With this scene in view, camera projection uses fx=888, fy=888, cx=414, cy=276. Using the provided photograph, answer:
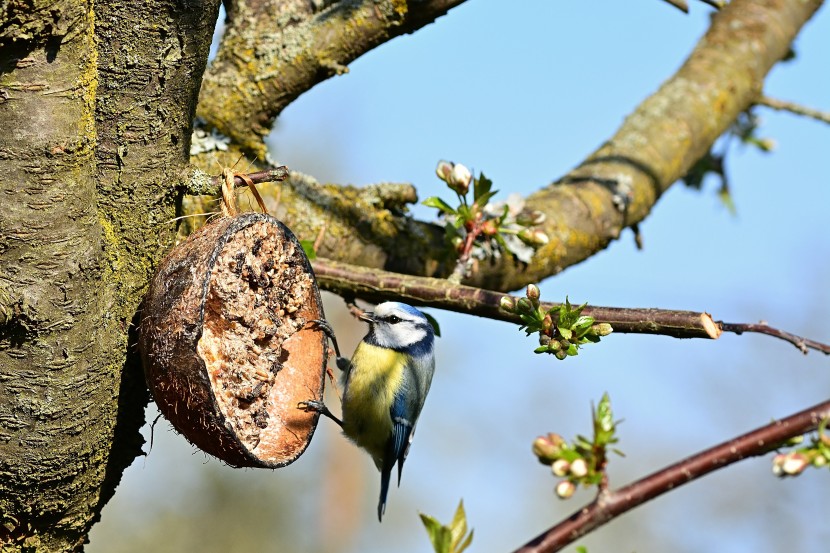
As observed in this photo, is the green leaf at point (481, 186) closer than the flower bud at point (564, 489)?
No

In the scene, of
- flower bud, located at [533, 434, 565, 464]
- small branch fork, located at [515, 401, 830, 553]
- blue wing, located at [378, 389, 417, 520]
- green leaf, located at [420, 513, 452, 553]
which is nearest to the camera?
small branch fork, located at [515, 401, 830, 553]

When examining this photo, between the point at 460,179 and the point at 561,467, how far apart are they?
125 centimetres

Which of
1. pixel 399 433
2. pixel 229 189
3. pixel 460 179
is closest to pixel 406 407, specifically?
pixel 399 433

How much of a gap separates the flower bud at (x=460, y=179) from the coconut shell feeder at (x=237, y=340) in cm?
67

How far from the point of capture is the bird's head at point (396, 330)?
338 centimetres

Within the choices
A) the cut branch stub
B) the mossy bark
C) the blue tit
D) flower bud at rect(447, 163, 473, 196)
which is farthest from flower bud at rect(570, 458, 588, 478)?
the blue tit

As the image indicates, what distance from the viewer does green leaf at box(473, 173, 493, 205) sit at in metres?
2.74

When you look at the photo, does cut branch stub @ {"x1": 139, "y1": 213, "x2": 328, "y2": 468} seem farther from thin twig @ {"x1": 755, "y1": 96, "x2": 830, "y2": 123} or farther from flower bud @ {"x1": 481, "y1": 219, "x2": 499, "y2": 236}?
thin twig @ {"x1": 755, "y1": 96, "x2": 830, "y2": 123}

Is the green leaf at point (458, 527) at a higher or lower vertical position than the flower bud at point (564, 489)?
lower

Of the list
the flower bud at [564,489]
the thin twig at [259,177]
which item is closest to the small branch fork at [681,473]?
the flower bud at [564,489]

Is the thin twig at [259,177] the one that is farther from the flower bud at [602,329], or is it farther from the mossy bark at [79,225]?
the flower bud at [602,329]

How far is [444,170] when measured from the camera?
9.11 feet

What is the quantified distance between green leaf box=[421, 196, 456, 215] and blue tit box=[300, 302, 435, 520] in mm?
566

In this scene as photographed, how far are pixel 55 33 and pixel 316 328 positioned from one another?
41.8 inches
